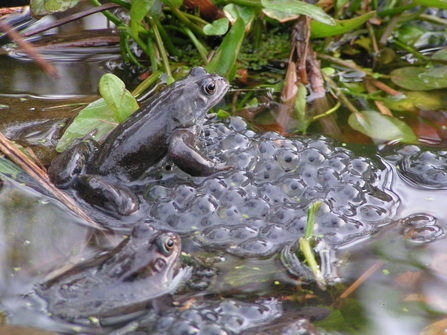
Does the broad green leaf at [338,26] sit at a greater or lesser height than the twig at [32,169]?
greater

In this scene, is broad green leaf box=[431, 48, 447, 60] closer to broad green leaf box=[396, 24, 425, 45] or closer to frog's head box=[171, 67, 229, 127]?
broad green leaf box=[396, 24, 425, 45]

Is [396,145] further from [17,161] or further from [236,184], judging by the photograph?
[17,161]

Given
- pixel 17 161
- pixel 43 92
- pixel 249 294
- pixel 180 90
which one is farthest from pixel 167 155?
pixel 43 92

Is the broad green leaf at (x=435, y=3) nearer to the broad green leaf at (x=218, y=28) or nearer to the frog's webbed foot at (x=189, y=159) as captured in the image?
the broad green leaf at (x=218, y=28)

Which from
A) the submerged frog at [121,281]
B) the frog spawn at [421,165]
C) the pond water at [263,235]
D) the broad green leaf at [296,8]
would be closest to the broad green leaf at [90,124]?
the pond water at [263,235]

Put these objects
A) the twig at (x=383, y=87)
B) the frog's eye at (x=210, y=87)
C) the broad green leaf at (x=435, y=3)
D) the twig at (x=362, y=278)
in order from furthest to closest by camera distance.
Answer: the twig at (x=383, y=87) < the broad green leaf at (x=435, y=3) < the frog's eye at (x=210, y=87) < the twig at (x=362, y=278)

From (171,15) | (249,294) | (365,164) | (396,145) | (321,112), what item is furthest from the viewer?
(171,15)

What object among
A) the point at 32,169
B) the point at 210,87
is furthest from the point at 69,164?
the point at 210,87
